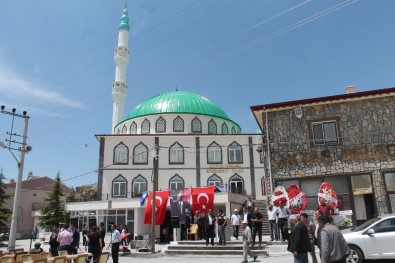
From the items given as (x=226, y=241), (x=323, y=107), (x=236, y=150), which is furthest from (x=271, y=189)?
(x=236, y=150)

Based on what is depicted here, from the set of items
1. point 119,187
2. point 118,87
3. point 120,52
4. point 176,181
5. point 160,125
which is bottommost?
point 119,187

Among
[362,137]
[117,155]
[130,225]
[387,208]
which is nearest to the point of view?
[387,208]

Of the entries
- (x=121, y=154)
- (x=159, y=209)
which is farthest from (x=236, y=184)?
(x=159, y=209)

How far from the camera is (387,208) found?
15297 millimetres

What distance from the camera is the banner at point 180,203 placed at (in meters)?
23.2

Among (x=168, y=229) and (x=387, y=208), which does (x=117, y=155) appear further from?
(x=387, y=208)

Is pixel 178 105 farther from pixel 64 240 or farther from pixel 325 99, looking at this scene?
pixel 64 240

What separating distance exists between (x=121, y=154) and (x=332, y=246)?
31.4 metres

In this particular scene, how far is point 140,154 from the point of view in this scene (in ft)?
118

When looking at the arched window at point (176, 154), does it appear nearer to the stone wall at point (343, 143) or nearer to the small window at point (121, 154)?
the small window at point (121, 154)

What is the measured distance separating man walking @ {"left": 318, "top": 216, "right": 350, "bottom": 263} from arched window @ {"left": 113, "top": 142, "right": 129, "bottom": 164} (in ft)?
101

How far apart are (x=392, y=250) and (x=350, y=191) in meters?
7.20

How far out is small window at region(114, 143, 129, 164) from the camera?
35.7 metres

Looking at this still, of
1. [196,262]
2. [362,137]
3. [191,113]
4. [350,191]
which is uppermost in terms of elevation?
[191,113]
